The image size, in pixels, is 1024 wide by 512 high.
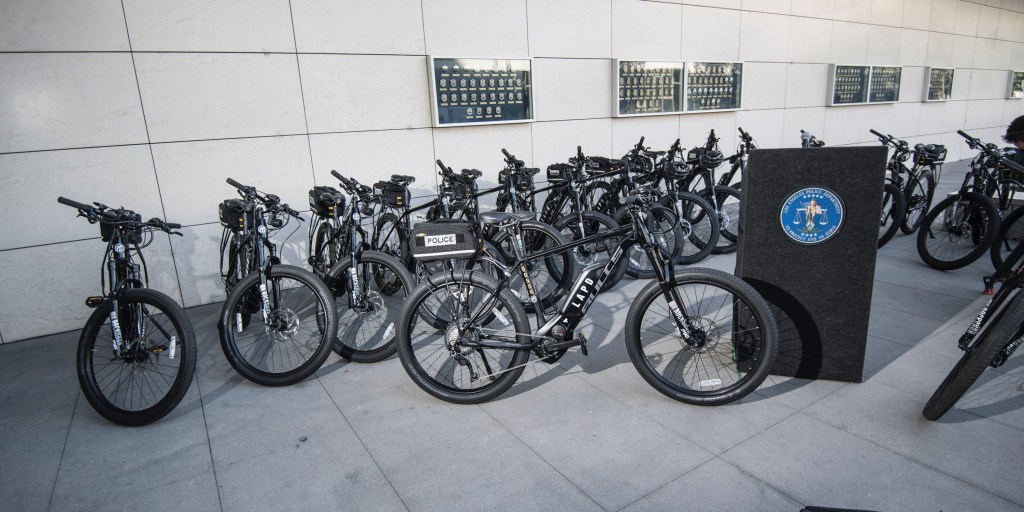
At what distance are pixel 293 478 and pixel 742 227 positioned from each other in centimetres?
239

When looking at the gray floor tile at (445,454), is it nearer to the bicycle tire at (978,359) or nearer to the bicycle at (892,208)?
the bicycle tire at (978,359)

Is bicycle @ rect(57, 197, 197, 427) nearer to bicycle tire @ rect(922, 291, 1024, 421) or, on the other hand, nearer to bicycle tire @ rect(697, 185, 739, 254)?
bicycle tire @ rect(922, 291, 1024, 421)

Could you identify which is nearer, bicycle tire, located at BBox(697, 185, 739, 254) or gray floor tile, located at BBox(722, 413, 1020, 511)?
gray floor tile, located at BBox(722, 413, 1020, 511)

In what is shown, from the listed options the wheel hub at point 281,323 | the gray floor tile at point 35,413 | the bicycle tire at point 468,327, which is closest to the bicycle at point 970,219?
the bicycle tire at point 468,327

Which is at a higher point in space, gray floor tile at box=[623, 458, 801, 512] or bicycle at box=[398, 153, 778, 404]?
bicycle at box=[398, 153, 778, 404]

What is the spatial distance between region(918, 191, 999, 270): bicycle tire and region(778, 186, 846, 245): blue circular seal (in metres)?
2.75

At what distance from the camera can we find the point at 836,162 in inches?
99.1

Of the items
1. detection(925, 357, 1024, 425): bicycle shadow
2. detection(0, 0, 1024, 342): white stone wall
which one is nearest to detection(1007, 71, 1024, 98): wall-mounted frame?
detection(0, 0, 1024, 342): white stone wall

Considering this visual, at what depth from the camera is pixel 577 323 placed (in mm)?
2824

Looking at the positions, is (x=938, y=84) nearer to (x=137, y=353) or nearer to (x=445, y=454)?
(x=445, y=454)

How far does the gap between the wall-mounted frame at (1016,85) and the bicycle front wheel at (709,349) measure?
13571 mm

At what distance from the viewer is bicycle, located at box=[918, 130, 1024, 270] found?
170 inches

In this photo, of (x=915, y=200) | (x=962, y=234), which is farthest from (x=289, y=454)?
(x=915, y=200)

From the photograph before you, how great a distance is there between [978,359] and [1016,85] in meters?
14.2
